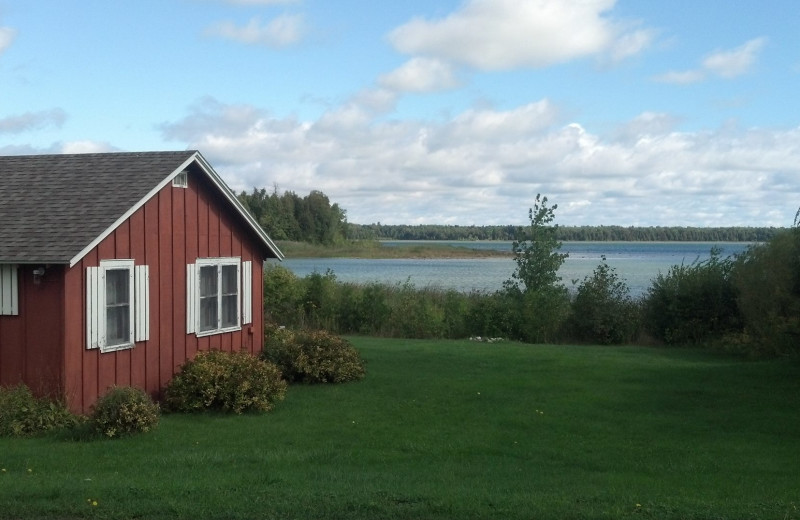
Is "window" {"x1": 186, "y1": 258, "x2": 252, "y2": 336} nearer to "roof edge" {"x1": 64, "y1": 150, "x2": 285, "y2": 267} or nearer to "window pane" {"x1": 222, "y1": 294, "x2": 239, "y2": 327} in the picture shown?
"window pane" {"x1": 222, "y1": 294, "x2": 239, "y2": 327}

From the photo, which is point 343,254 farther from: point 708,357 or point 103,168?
point 103,168

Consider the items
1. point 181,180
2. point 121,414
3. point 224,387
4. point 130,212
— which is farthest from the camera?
point 181,180

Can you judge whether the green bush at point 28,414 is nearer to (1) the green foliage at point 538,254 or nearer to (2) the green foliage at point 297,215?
(1) the green foliage at point 538,254

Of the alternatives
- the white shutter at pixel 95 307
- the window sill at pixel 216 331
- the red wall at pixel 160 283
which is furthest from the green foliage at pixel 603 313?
the white shutter at pixel 95 307

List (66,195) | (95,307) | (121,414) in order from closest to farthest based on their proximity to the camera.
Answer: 1. (121,414)
2. (95,307)
3. (66,195)

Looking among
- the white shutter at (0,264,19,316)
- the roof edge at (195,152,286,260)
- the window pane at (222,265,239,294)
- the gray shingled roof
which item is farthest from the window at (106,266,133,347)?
the window pane at (222,265,239,294)

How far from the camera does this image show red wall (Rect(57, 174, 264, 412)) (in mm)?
13484

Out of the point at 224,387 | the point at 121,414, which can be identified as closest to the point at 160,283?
the point at 224,387

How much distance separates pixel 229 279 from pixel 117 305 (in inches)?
136

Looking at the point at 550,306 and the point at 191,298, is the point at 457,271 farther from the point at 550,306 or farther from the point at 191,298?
the point at 191,298

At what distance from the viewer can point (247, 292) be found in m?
18.2

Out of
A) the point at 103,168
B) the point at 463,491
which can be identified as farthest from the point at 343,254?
the point at 463,491

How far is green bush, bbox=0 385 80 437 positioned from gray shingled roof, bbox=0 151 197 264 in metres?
1.97

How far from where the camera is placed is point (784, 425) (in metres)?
13.8
